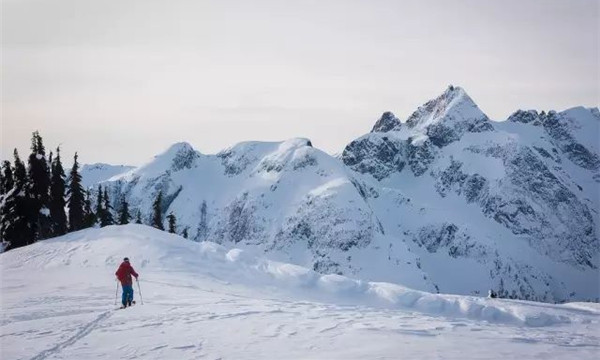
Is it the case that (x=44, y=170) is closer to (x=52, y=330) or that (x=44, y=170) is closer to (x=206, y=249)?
(x=206, y=249)

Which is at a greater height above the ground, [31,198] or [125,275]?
[31,198]

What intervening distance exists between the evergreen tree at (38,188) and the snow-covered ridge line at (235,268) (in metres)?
12.3

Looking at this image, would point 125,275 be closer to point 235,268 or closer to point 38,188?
point 235,268

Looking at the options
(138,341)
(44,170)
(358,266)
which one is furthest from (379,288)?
(358,266)

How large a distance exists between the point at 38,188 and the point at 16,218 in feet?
13.9

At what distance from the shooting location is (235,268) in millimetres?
30203

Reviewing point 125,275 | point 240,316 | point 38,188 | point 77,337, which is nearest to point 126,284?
point 125,275

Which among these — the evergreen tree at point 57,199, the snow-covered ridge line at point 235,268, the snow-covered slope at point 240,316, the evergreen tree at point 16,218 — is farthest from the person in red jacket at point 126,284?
the evergreen tree at point 57,199

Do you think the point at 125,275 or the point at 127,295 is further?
the point at 125,275

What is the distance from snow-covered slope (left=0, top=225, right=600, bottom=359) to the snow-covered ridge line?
0.27 ft

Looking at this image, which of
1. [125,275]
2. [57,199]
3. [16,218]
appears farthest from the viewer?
[57,199]

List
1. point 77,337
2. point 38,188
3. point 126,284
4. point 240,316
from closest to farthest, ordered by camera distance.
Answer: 1. point 77,337
2. point 240,316
3. point 126,284
4. point 38,188

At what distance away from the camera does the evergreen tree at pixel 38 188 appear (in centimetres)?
4822

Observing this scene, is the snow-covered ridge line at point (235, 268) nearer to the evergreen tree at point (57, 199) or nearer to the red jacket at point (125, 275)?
the red jacket at point (125, 275)
